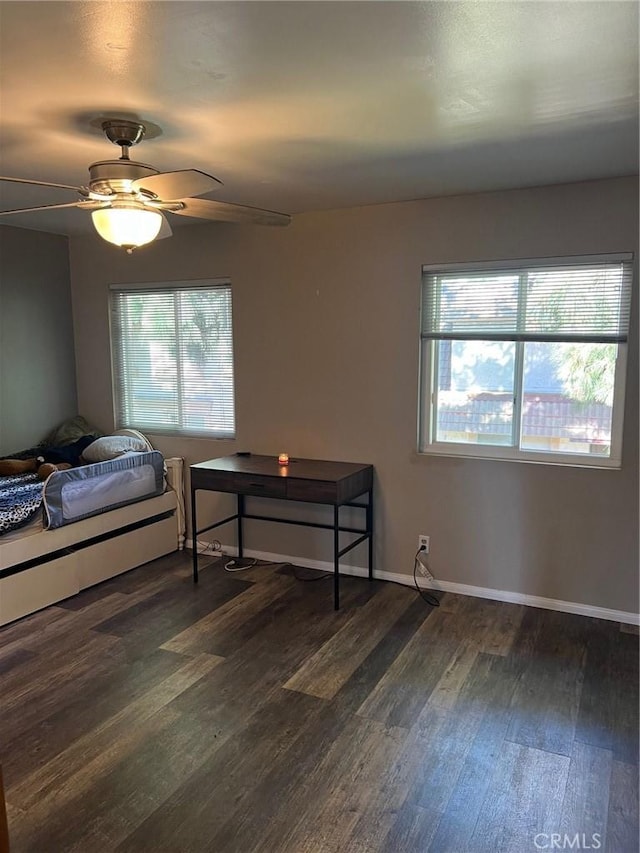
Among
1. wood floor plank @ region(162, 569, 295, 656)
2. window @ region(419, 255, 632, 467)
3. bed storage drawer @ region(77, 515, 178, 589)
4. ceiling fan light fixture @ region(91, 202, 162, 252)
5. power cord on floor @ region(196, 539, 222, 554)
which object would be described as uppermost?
ceiling fan light fixture @ region(91, 202, 162, 252)

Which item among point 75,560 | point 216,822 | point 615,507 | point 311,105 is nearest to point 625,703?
point 615,507

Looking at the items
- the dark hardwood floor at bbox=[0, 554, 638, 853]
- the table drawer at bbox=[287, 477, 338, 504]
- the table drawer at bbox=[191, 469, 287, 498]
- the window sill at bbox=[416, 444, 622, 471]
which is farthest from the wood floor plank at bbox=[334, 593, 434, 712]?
the table drawer at bbox=[191, 469, 287, 498]

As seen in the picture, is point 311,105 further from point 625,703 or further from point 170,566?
point 170,566

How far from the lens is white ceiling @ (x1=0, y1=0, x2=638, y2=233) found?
1.59 metres

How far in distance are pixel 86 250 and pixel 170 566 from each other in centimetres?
259

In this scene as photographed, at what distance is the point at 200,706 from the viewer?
2.64 meters

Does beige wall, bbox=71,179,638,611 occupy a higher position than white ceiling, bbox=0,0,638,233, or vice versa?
white ceiling, bbox=0,0,638,233

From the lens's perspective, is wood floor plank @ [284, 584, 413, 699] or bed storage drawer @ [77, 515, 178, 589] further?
bed storage drawer @ [77, 515, 178, 589]

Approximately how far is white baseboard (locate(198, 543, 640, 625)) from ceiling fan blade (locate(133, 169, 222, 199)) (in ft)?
8.98

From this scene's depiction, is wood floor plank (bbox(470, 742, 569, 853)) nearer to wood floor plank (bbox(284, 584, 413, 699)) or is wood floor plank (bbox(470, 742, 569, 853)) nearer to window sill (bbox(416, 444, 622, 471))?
wood floor plank (bbox(284, 584, 413, 699))

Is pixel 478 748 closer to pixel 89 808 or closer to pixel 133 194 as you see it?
pixel 89 808

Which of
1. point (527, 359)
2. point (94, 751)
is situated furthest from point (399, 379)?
point (94, 751)

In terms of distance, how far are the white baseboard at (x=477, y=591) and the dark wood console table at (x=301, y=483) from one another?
0.18 m

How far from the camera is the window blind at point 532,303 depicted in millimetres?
3307
